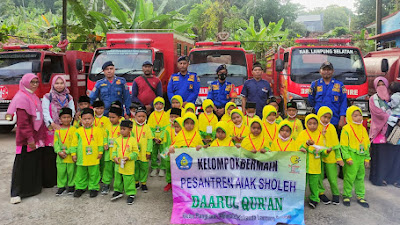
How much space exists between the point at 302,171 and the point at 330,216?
711mm

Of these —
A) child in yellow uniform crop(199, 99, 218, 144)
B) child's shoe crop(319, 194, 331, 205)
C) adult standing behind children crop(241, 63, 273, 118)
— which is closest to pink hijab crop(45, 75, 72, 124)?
child in yellow uniform crop(199, 99, 218, 144)

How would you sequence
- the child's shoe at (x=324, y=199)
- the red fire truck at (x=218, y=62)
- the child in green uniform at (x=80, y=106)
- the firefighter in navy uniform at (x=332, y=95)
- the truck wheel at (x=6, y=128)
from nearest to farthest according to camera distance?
the child's shoe at (x=324, y=199) → the child in green uniform at (x=80, y=106) → the firefighter in navy uniform at (x=332, y=95) → the red fire truck at (x=218, y=62) → the truck wheel at (x=6, y=128)

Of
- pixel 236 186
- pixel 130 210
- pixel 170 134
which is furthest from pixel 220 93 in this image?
pixel 130 210

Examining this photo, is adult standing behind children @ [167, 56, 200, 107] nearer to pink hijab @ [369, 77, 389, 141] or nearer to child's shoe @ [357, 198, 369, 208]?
pink hijab @ [369, 77, 389, 141]

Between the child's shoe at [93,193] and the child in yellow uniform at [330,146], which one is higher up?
the child in yellow uniform at [330,146]

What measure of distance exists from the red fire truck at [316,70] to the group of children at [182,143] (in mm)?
2118

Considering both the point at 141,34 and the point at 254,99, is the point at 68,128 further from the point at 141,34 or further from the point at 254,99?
the point at 141,34

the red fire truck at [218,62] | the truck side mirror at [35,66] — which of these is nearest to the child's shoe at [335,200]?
the red fire truck at [218,62]

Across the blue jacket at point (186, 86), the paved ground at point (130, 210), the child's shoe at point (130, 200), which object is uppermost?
the blue jacket at point (186, 86)

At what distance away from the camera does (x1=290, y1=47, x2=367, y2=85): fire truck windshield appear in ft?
26.5

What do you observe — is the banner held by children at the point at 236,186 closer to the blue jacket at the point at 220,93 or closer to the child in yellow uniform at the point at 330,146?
the child in yellow uniform at the point at 330,146

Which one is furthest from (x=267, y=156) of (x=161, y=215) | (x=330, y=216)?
(x=161, y=215)

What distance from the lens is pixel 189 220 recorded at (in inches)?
180

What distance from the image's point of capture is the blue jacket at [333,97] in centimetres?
616
